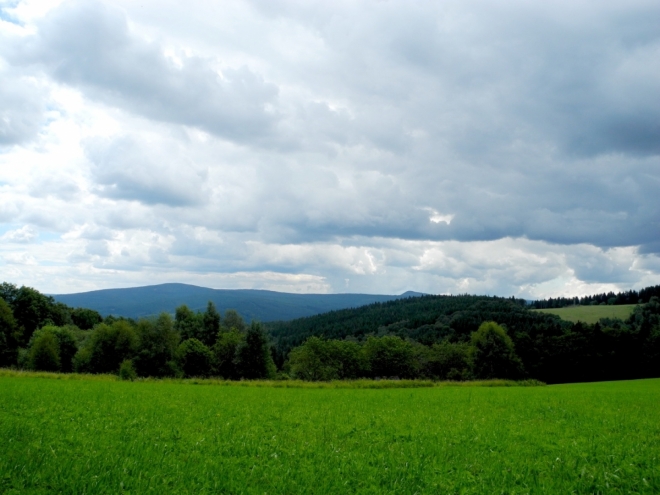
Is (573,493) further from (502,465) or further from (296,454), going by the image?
(296,454)

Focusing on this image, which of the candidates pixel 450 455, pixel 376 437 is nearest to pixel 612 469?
pixel 450 455

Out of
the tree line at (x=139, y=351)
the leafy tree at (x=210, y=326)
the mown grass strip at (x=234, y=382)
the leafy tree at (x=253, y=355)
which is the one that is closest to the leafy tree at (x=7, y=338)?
the tree line at (x=139, y=351)

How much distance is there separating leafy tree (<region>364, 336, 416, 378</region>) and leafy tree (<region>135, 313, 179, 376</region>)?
4071 cm

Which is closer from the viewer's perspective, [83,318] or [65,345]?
[65,345]

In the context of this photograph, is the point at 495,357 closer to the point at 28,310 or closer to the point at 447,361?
the point at 447,361

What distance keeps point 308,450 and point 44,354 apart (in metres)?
75.4

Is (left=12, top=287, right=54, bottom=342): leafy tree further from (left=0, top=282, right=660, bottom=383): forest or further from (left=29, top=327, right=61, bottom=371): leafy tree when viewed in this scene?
(left=29, top=327, right=61, bottom=371): leafy tree

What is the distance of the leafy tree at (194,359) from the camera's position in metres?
78.3

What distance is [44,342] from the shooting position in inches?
2830

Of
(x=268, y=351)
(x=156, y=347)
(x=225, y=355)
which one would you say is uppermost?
(x=156, y=347)

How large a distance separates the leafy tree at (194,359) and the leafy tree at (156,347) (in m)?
1.68

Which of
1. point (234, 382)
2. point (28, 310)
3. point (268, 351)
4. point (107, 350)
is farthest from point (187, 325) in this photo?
point (234, 382)

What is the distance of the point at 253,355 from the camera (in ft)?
260

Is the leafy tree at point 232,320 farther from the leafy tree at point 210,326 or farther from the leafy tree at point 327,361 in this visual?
the leafy tree at point 327,361
